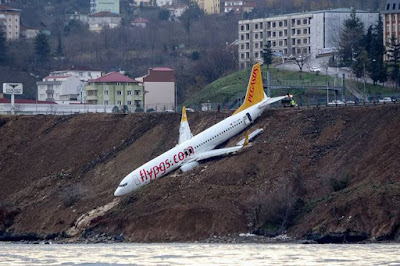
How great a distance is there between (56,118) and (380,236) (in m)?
62.5

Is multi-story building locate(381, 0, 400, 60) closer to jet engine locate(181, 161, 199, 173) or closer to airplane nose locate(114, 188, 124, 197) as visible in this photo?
jet engine locate(181, 161, 199, 173)

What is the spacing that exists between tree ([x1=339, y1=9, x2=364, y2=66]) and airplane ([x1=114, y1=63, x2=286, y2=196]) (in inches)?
2183

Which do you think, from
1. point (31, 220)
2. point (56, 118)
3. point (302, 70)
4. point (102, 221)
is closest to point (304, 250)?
point (102, 221)

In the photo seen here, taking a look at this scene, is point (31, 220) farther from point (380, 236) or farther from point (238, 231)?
point (380, 236)

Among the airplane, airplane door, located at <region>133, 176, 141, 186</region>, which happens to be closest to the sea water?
airplane door, located at <region>133, 176, 141, 186</region>

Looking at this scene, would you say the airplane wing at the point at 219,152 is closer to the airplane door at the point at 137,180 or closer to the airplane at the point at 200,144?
the airplane at the point at 200,144

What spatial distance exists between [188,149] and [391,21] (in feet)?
226

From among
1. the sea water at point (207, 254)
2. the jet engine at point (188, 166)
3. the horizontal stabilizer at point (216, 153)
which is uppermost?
the horizontal stabilizer at point (216, 153)

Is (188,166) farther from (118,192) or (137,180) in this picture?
(118,192)

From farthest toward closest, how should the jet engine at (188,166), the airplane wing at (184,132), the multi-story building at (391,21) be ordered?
1. the multi-story building at (391,21)
2. the airplane wing at (184,132)
3. the jet engine at (188,166)

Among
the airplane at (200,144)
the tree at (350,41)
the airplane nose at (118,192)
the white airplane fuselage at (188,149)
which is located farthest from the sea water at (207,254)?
the tree at (350,41)

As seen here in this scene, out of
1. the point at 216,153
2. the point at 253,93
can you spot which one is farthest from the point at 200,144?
the point at 253,93

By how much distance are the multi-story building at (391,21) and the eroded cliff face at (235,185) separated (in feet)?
165

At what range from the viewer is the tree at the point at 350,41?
7446 inches
